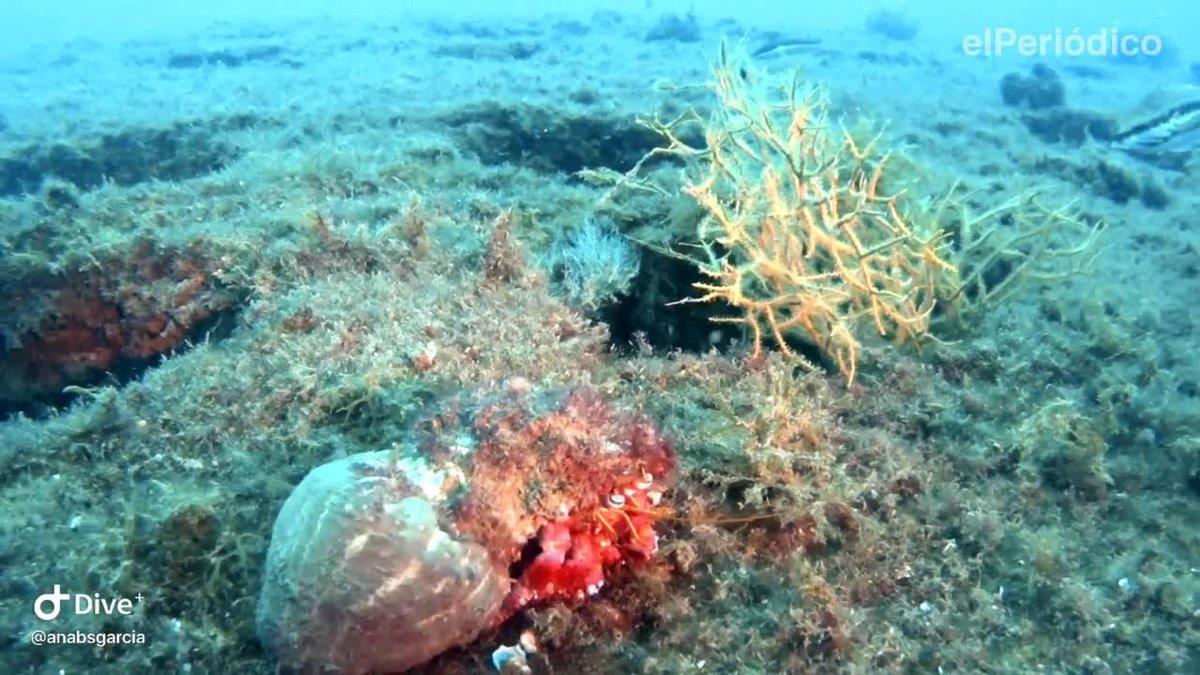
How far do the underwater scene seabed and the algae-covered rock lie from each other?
0.04 ft

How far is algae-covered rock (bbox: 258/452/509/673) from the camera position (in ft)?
8.25

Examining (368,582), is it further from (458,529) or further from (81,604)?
(81,604)

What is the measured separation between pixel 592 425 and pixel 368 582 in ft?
3.37

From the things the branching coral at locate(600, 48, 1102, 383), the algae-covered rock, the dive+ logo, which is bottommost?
the dive+ logo

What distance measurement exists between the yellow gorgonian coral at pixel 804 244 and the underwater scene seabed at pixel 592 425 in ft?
0.13

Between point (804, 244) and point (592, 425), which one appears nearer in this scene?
point (592, 425)

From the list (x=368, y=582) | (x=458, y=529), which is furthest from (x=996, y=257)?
(x=368, y=582)

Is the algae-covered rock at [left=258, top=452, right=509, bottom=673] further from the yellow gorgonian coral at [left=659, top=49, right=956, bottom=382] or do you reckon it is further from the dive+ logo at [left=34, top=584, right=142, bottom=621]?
the yellow gorgonian coral at [left=659, top=49, right=956, bottom=382]

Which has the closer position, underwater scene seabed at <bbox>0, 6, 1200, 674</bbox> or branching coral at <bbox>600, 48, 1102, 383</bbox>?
underwater scene seabed at <bbox>0, 6, 1200, 674</bbox>

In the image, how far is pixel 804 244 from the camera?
16.4ft

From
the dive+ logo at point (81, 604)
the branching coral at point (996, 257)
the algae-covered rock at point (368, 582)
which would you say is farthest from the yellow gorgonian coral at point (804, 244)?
the dive+ logo at point (81, 604)

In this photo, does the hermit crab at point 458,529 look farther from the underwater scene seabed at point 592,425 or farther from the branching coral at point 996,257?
the branching coral at point 996,257

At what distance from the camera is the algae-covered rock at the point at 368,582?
2.52 metres

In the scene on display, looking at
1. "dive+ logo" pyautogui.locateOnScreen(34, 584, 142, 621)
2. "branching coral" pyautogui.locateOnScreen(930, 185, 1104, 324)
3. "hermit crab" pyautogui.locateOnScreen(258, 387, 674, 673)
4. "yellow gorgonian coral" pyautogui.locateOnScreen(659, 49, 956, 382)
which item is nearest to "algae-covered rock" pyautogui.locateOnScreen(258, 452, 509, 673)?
"hermit crab" pyautogui.locateOnScreen(258, 387, 674, 673)
